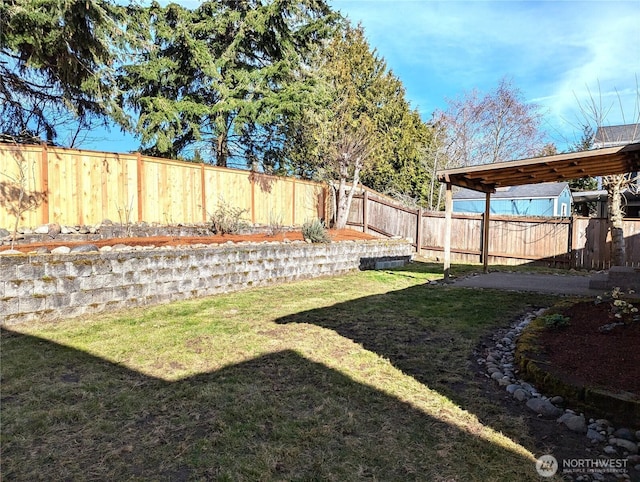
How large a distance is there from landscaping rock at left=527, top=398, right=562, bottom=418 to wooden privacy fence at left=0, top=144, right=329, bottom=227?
689 centimetres

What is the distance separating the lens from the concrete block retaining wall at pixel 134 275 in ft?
14.4

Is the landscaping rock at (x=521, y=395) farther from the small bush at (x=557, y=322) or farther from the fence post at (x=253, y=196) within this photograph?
the fence post at (x=253, y=196)

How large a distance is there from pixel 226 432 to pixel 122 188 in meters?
7.10

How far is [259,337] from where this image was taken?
4098 millimetres

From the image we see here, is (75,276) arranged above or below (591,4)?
below

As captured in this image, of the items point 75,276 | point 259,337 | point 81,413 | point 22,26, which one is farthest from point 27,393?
point 22,26

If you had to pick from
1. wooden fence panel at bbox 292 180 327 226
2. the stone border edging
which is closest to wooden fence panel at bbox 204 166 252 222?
wooden fence panel at bbox 292 180 327 226

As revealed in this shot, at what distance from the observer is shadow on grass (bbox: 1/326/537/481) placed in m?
1.91

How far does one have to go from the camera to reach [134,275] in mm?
5449

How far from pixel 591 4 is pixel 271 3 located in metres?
9.09

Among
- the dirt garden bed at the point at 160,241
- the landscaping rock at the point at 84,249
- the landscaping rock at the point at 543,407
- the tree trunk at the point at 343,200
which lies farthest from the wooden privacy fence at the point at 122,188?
the landscaping rock at the point at 543,407

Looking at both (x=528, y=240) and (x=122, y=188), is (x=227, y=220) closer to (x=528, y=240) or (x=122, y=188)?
(x=122, y=188)

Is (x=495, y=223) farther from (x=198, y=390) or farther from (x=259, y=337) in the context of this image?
(x=198, y=390)

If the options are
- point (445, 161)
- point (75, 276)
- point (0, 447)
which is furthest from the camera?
point (445, 161)
